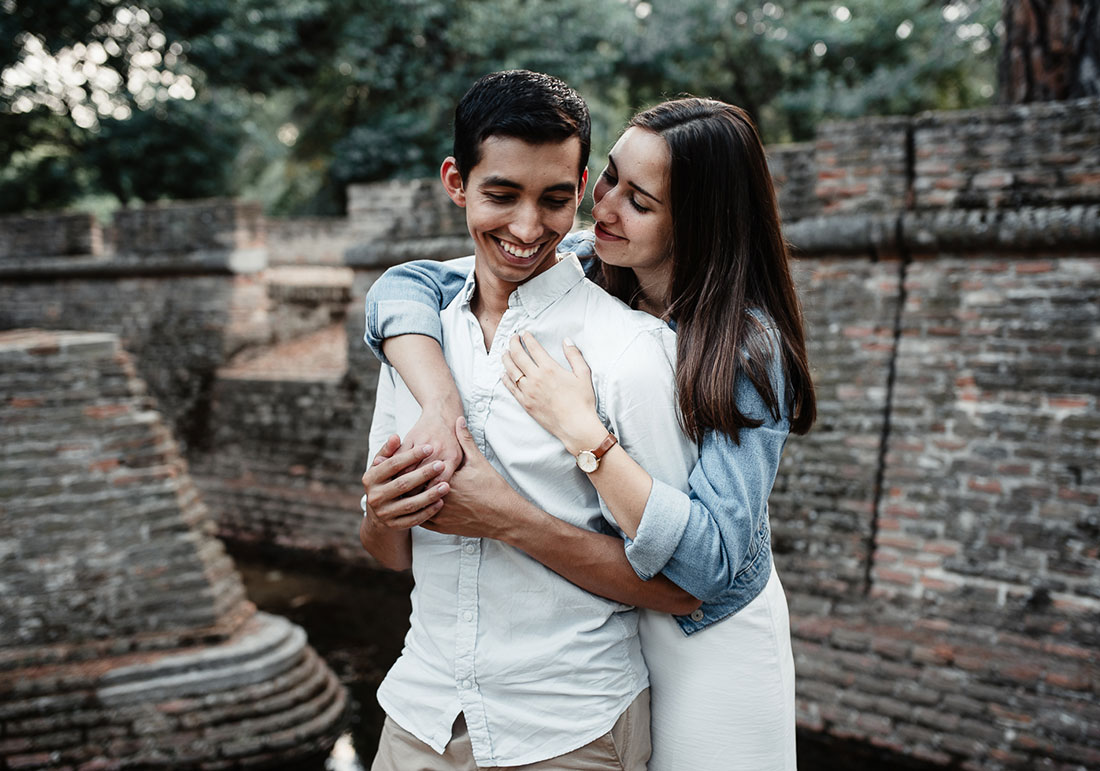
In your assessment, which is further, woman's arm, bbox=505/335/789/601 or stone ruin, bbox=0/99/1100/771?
stone ruin, bbox=0/99/1100/771

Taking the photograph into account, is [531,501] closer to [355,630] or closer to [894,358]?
[894,358]

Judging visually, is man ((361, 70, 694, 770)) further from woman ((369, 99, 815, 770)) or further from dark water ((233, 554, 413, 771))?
dark water ((233, 554, 413, 771))

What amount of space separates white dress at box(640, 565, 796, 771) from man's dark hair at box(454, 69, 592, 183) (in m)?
0.90

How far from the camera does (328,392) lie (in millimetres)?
6555

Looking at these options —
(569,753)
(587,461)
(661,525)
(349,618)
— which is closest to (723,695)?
(569,753)

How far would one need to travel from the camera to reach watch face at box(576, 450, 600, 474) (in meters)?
1.34

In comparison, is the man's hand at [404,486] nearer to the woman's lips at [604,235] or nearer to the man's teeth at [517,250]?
the man's teeth at [517,250]

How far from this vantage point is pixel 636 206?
1584mm

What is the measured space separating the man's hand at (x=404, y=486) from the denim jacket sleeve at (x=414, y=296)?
0.27m

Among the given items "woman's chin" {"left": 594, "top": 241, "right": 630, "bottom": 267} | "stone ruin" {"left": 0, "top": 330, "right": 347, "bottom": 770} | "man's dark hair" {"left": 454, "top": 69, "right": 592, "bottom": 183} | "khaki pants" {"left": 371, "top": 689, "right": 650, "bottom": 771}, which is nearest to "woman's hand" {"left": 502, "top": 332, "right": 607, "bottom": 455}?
"woman's chin" {"left": 594, "top": 241, "right": 630, "bottom": 267}

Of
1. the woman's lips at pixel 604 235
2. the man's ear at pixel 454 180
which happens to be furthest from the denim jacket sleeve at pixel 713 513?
the man's ear at pixel 454 180

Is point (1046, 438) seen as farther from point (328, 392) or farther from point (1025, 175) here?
point (328, 392)

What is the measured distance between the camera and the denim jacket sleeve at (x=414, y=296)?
62.8 inches

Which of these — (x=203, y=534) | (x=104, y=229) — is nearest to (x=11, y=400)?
(x=203, y=534)
